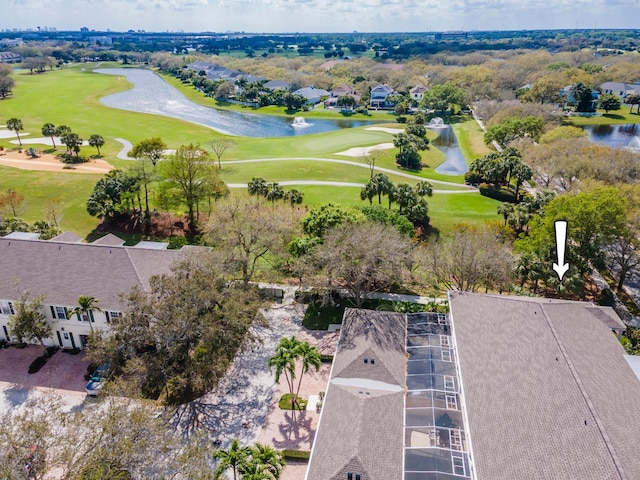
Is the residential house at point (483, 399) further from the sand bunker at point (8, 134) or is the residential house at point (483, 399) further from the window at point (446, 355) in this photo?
the sand bunker at point (8, 134)

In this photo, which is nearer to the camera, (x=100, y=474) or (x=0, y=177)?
(x=100, y=474)

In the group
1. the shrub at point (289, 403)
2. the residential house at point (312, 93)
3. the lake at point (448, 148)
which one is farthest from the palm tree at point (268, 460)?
the residential house at point (312, 93)

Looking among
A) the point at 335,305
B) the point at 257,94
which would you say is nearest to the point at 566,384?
the point at 335,305

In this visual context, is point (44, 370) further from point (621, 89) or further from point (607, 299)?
point (621, 89)

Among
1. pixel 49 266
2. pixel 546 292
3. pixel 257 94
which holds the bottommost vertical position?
pixel 546 292

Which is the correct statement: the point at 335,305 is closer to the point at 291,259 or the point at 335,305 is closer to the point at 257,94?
the point at 291,259

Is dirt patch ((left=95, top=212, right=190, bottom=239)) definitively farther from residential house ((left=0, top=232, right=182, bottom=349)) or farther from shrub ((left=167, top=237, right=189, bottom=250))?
residential house ((left=0, top=232, right=182, bottom=349))

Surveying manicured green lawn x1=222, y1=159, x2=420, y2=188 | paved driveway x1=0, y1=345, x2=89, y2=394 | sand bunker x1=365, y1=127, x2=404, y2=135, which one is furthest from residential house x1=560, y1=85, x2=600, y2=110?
paved driveway x1=0, y1=345, x2=89, y2=394
